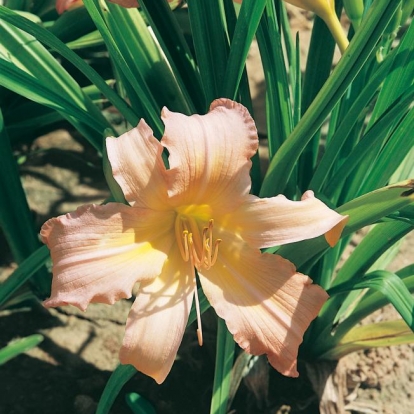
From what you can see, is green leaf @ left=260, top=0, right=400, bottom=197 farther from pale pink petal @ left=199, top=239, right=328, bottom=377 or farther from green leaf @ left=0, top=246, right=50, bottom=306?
green leaf @ left=0, top=246, right=50, bottom=306

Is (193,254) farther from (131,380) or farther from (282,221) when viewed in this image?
(131,380)

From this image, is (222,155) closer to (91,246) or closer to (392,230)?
(91,246)

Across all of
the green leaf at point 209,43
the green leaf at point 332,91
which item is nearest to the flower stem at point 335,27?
the green leaf at point 332,91

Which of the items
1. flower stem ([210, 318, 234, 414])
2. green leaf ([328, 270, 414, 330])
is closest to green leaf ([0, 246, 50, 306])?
flower stem ([210, 318, 234, 414])

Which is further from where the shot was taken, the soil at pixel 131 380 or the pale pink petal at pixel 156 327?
the soil at pixel 131 380

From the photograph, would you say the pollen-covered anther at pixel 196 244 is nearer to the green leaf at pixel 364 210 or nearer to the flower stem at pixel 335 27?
the green leaf at pixel 364 210

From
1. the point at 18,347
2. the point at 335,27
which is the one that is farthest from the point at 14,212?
the point at 335,27
